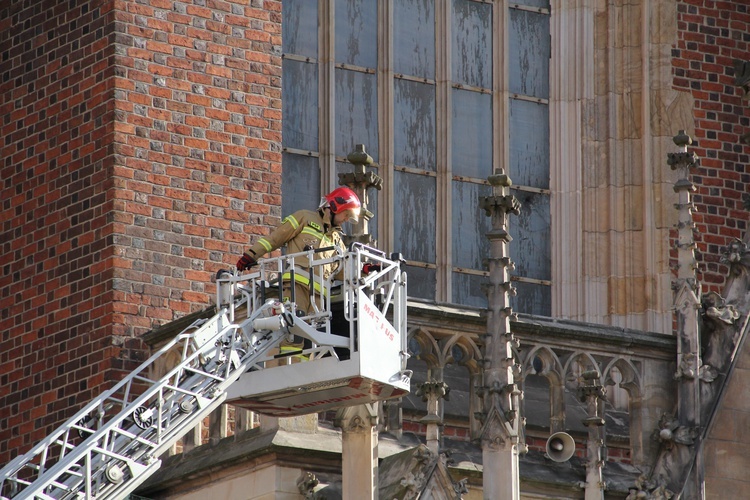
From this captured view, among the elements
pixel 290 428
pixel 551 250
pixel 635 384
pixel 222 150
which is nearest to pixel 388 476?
pixel 290 428

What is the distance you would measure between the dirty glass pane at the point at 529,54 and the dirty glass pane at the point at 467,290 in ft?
5.79

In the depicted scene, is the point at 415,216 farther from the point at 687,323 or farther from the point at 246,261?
the point at 246,261

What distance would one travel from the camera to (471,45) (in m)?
20.3

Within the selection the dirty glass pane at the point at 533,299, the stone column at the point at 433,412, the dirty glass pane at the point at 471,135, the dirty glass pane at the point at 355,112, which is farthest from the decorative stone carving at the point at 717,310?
the dirty glass pane at the point at 355,112

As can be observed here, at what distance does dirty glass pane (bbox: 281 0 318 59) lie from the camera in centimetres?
1958

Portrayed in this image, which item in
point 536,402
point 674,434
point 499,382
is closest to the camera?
point 499,382

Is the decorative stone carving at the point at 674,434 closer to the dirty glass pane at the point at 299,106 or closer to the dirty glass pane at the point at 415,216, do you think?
the dirty glass pane at the point at 415,216

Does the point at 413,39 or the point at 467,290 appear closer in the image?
the point at 467,290

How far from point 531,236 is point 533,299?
56 centimetres

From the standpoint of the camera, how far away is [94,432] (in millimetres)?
14008

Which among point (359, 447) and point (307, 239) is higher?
point (307, 239)

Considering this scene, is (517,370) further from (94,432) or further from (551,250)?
(551,250)

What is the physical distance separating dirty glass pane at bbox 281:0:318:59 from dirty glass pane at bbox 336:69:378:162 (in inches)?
12.6

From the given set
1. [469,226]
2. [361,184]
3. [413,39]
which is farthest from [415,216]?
[361,184]
